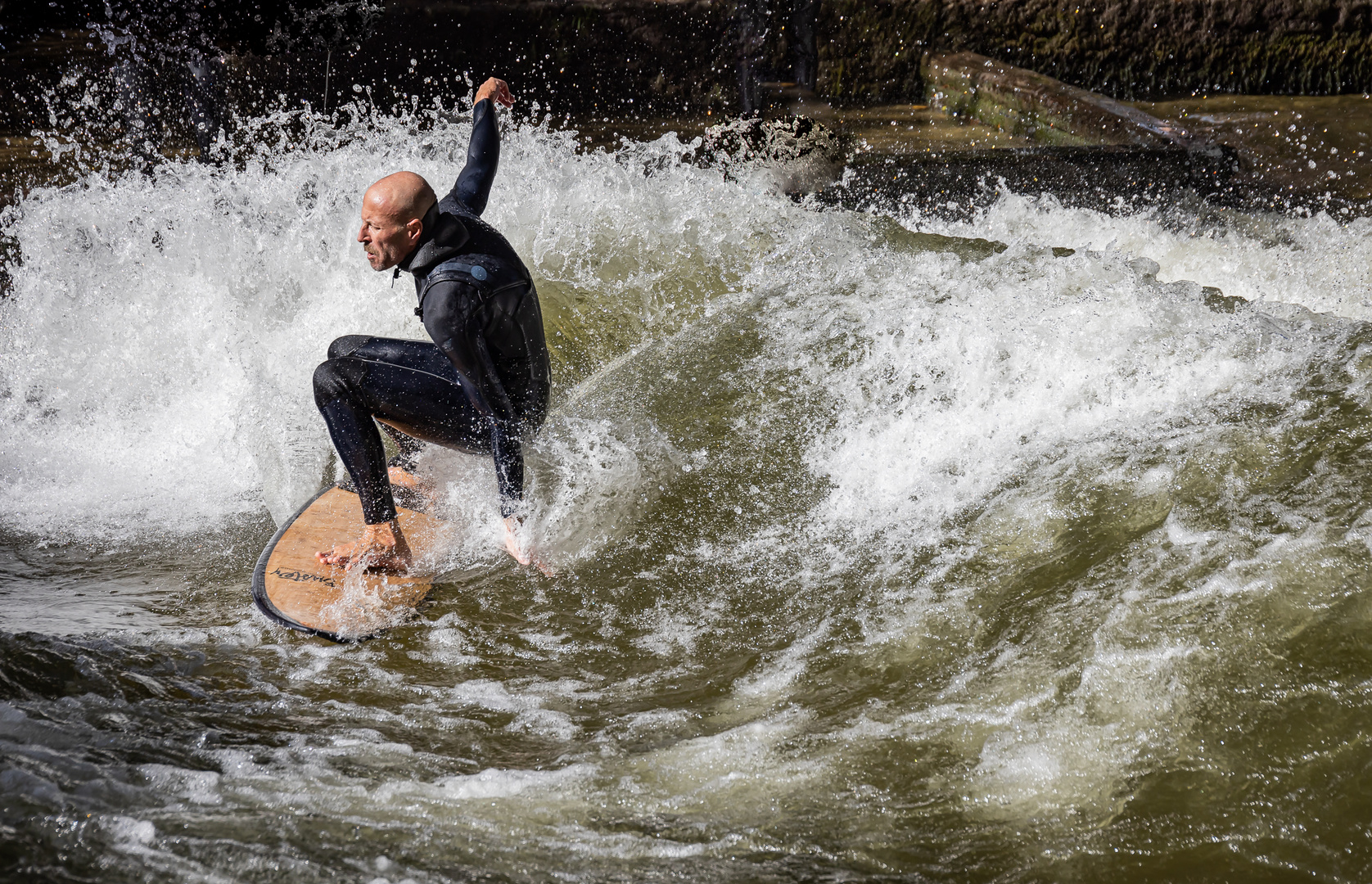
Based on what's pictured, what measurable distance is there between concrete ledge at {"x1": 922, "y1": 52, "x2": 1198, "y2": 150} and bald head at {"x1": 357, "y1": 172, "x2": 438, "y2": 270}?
555 cm

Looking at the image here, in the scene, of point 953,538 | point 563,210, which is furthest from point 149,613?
point 563,210

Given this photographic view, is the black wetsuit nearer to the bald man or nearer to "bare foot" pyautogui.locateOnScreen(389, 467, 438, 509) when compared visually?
the bald man

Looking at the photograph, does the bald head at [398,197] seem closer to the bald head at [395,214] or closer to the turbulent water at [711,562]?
the bald head at [395,214]

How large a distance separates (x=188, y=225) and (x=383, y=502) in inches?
100

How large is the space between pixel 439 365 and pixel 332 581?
75 cm

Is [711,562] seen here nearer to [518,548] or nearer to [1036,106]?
[518,548]

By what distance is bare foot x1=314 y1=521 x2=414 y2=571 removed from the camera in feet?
9.52

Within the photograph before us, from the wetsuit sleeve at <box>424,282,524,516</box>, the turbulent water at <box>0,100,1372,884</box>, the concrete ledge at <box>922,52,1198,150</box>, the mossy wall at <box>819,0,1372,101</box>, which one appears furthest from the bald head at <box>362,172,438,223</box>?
the mossy wall at <box>819,0,1372,101</box>

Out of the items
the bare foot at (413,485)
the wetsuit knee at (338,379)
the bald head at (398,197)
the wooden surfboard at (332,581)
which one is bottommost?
the wooden surfboard at (332,581)

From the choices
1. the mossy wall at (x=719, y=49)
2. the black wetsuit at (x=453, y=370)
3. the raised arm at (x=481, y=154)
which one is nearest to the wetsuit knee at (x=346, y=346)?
the black wetsuit at (x=453, y=370)

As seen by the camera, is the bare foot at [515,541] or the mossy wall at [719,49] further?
the mossy wall at [719,49]

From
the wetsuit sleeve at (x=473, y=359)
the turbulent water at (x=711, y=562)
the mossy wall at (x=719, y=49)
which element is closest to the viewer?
the turbulent water at (x=711, y=562)

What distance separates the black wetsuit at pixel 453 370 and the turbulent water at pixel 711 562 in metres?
0.33

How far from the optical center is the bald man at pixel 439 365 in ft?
8.51
